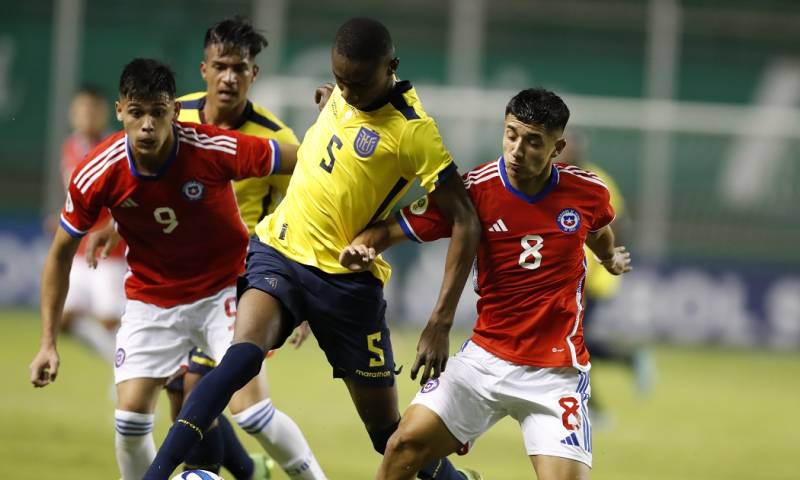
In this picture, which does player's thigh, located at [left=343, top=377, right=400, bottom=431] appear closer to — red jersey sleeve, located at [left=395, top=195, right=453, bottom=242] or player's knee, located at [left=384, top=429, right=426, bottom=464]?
player's knee, located at [left=384, top=429, right=426, bottom=464]

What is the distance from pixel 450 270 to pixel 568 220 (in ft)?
2.01

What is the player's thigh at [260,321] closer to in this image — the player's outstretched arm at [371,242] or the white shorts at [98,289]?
the player's outstretched arm at [371,242]

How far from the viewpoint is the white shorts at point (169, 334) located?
5801mm

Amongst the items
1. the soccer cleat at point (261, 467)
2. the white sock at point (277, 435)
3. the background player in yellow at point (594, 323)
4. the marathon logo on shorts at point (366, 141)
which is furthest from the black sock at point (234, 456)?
the background player in yellow at point (594, 323)

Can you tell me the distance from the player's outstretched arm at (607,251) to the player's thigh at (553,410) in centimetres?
64

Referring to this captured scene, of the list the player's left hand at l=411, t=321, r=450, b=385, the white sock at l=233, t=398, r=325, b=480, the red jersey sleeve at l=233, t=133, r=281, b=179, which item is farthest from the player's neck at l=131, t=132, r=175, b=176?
Answer: the player's left hand at l=411, t=321, r=450, b=385

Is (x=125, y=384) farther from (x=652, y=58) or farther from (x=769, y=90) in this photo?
(x=769, y=90)

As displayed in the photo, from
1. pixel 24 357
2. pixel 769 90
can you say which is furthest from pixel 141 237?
pixel 769 90

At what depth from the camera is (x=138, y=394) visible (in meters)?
5.70

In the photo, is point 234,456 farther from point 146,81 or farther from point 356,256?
point 146,81

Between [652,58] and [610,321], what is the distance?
410 centimetres

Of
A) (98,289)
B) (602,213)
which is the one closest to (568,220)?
(602,213)

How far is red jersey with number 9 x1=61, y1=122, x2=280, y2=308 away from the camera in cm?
550

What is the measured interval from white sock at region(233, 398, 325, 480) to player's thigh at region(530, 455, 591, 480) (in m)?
1.32
